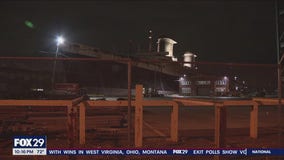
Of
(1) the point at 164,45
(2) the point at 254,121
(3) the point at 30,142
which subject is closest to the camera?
(3) the point at 30,142

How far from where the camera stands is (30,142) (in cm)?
558

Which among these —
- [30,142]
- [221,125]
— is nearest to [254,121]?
[221,125]

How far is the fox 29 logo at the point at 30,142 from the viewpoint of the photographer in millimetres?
5539

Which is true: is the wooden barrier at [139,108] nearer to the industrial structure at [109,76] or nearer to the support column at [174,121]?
the support column at [174,121]

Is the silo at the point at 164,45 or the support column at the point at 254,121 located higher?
the silo at the point at 164,45

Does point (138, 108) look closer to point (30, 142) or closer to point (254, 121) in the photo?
point (30, 142)

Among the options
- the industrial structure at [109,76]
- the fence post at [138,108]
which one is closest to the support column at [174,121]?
the fence post at [138,108]

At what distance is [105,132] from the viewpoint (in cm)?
945

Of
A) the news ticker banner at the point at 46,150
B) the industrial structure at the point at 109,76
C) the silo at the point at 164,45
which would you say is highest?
the silo at the point at 164,45

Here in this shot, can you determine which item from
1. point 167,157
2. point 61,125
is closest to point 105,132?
point 61,125

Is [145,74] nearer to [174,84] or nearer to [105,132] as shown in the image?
[174,84]

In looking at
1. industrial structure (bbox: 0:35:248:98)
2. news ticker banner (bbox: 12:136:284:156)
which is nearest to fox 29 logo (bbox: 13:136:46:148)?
news ticker banner (bbox: 12:136:284:156)

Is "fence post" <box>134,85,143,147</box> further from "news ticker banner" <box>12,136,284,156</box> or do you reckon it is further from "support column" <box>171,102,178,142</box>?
"support column" <box>171,102,178,142</box>

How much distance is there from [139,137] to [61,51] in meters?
42.2
